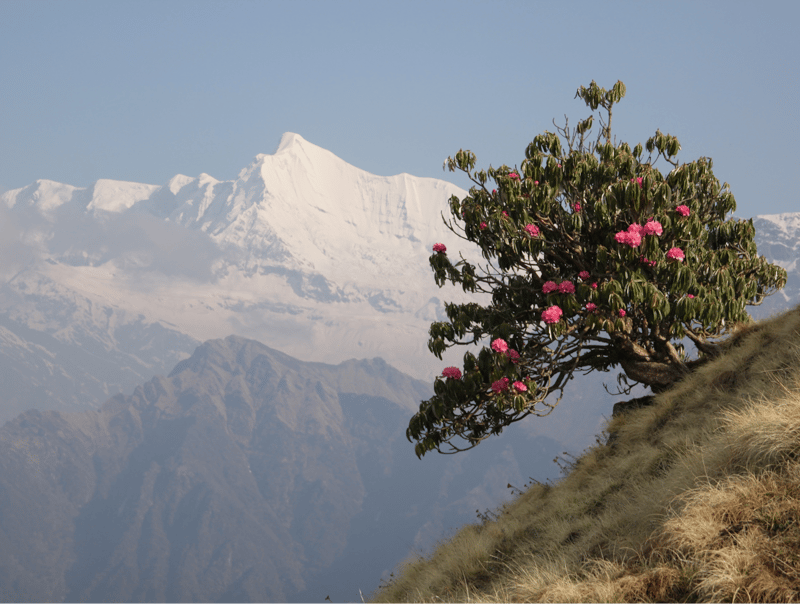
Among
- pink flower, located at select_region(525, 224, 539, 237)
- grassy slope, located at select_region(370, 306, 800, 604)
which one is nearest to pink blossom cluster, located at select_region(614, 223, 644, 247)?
pink flower, located at select_region(525, 224, 539, 237)

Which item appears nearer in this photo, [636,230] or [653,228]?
[653,228]

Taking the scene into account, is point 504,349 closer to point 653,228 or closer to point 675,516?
point 653,228

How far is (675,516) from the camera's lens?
882cm

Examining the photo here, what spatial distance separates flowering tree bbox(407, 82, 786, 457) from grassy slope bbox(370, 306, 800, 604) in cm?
175

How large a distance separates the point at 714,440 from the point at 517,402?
4635mm

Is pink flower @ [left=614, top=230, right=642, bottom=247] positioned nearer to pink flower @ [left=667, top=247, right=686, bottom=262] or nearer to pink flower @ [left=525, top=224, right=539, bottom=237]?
pink flower @ [left=667, top=247, right=686, bottom=262]

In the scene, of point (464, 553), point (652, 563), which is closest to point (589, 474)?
point (464, 553)

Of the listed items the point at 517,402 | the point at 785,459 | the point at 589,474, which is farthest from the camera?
the point at 589,474

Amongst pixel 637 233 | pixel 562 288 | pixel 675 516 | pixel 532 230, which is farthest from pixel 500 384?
pixel 675 516

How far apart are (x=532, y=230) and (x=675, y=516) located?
27.3ft

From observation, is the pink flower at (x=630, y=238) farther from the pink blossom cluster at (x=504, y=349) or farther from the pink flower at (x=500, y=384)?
the pink flower at (x=500, y=384)

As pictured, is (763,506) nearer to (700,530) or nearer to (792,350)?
(700,530)

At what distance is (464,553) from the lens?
13719 mm

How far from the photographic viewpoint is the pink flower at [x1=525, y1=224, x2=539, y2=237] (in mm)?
15602
